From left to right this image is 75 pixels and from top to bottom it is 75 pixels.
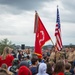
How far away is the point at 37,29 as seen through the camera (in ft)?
45.9

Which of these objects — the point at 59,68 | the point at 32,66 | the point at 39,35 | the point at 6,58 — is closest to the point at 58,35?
→ the point at 39,35

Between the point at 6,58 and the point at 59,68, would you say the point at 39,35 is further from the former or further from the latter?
the point at 59,68

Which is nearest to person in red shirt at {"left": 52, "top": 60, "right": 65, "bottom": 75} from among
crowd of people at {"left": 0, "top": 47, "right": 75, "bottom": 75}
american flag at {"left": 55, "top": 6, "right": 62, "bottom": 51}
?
crowd of people at {"left": 0, "top": 47, "right": 75, "bottom": 75}

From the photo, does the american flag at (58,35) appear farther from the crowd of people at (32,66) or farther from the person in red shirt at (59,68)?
the person in red shirt at (59,68)

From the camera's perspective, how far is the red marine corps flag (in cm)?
1332

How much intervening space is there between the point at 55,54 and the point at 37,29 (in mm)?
2205

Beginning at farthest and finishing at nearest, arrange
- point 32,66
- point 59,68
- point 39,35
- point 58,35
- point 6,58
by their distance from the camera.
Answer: point 58,35
point 39,35
point 6,58
point 32,66
point 59,68

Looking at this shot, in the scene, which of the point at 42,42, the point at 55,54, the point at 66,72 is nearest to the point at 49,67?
the point at 66,72

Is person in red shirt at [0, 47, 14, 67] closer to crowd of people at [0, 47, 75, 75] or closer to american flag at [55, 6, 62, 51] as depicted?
crowd of people at [0, 47, 75, 75]

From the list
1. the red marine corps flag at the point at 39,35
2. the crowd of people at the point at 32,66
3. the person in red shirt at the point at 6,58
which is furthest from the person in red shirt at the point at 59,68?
the red marine corps flag at the point at 39,35

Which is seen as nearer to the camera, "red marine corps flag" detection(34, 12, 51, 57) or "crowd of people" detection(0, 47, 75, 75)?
"crowd of people" detection(0, 47, 75, 75)

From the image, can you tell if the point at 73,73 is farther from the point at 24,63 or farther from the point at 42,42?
the point at 42,42

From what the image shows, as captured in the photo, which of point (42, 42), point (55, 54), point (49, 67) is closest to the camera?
point (49, 67)

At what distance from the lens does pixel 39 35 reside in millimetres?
13617
